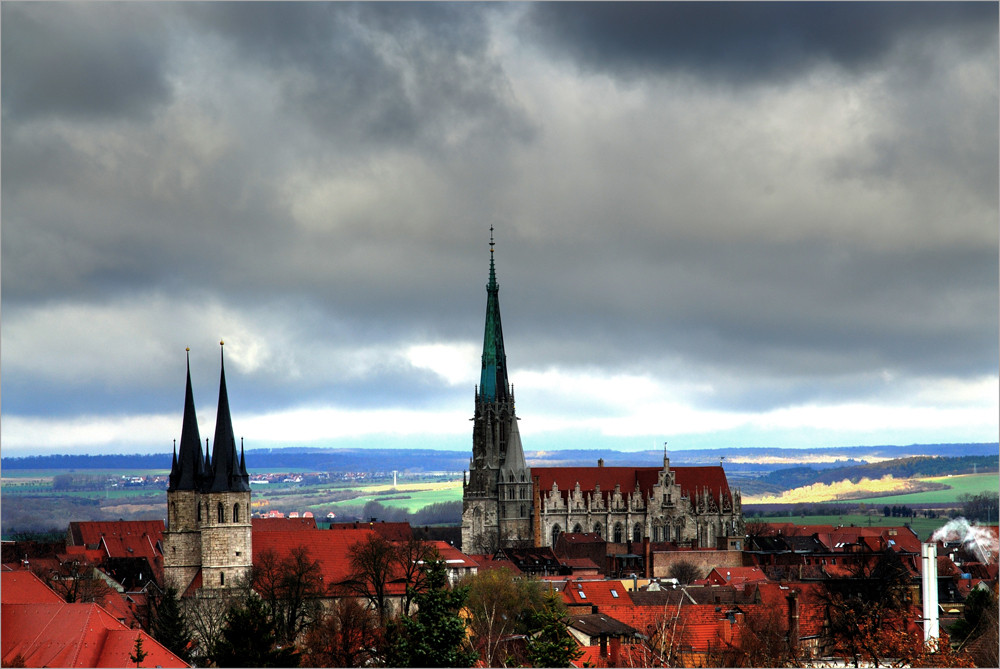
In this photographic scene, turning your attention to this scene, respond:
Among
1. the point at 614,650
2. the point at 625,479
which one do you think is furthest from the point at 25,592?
the point at 625,479

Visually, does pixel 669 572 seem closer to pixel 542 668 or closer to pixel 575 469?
pixel 575 469

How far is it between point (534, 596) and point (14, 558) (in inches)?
1921

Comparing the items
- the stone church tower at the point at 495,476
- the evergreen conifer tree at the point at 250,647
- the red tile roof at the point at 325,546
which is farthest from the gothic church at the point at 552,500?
the evergreen conifer tree at the point at 250,647

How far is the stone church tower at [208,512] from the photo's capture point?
94.0 metres

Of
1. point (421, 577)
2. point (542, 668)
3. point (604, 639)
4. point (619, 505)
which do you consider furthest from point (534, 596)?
point (619, 505)

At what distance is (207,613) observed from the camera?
292 feet

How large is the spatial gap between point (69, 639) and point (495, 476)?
114 m

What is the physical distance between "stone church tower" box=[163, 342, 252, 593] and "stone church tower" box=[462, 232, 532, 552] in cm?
7406

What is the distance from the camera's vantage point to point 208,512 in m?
94.0

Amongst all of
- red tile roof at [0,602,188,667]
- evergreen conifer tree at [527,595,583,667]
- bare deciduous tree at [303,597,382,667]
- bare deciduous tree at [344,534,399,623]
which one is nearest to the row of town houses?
red tile roof at [0,602,188,667]

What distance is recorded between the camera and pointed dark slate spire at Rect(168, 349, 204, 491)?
3748 inches

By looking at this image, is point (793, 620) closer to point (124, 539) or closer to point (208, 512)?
point (208, 512)

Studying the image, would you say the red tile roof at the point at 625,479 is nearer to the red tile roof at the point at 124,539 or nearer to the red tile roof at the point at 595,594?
the red tile roof at the point at 124,539

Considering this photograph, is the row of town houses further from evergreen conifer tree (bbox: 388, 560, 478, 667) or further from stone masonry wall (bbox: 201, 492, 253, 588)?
evergreen conifer tree (bbox: 388, 560, 478, 667)
